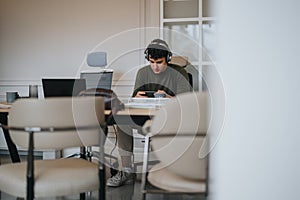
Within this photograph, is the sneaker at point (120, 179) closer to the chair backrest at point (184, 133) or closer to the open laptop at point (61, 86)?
the open laptop at point (61, 86)

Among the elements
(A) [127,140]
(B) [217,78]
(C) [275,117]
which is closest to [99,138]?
(B) [217,78]

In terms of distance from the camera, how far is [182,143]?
145 cm

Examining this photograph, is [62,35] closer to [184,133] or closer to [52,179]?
[52,179]

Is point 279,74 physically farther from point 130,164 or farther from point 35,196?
point 130,164

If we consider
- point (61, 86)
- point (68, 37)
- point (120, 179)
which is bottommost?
point (120, 179)

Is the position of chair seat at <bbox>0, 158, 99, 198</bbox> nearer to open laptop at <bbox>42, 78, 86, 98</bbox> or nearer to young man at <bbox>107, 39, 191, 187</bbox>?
open laptop at <bbox>42, 78, 86, 98</bbox>

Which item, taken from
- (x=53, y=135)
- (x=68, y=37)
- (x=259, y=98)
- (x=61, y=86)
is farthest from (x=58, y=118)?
(x=68, y=37)

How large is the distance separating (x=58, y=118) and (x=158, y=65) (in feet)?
5.57

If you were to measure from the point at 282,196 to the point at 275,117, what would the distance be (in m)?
0.27

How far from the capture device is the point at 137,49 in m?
4.36

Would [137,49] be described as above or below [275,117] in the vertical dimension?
above

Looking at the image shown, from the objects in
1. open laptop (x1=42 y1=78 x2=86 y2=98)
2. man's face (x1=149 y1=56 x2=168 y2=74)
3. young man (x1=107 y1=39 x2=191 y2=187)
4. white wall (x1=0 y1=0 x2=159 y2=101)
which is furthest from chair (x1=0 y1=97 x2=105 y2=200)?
white wall (x1=0 y1=0 x2=159 y2=101)

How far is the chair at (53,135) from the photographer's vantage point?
1.52 metres

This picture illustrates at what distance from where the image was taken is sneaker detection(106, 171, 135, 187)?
3016 mm
